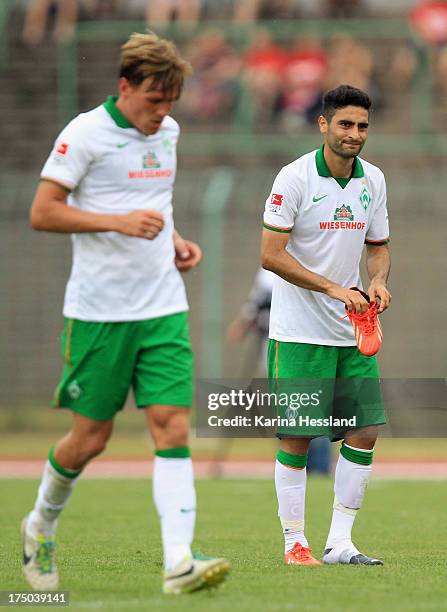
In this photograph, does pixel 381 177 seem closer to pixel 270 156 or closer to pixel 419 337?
pixel 419 337

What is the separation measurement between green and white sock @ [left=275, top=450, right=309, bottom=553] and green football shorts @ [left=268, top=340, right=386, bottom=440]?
161 mm

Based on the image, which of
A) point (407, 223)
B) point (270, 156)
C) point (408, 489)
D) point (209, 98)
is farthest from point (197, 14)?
point (408, 489)

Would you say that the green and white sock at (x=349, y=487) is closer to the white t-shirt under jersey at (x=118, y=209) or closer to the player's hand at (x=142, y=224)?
the white t-shirt under jersey at (x=118, y=209)

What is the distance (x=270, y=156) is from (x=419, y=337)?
4.36m

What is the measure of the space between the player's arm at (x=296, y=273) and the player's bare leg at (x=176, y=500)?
1475 millimetres

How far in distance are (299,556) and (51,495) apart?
1764 mm

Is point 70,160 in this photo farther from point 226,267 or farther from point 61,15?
point 61,15

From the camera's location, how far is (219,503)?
11555mm

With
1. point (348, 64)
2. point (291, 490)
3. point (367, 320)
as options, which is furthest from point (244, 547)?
point (348, 64)

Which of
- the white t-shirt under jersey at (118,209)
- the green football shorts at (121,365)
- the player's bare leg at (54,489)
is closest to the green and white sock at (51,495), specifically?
the player's bare leg at (54,489)

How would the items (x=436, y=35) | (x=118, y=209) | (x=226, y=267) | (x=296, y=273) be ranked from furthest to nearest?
(x=436, y=35)
(x=226, y=267)
(x=296, y=273)
(x=118, y=209)

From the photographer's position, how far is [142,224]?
230 inches

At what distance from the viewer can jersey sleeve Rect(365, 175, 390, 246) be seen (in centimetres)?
760

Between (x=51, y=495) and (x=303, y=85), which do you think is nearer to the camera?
(x=51, y=495)
